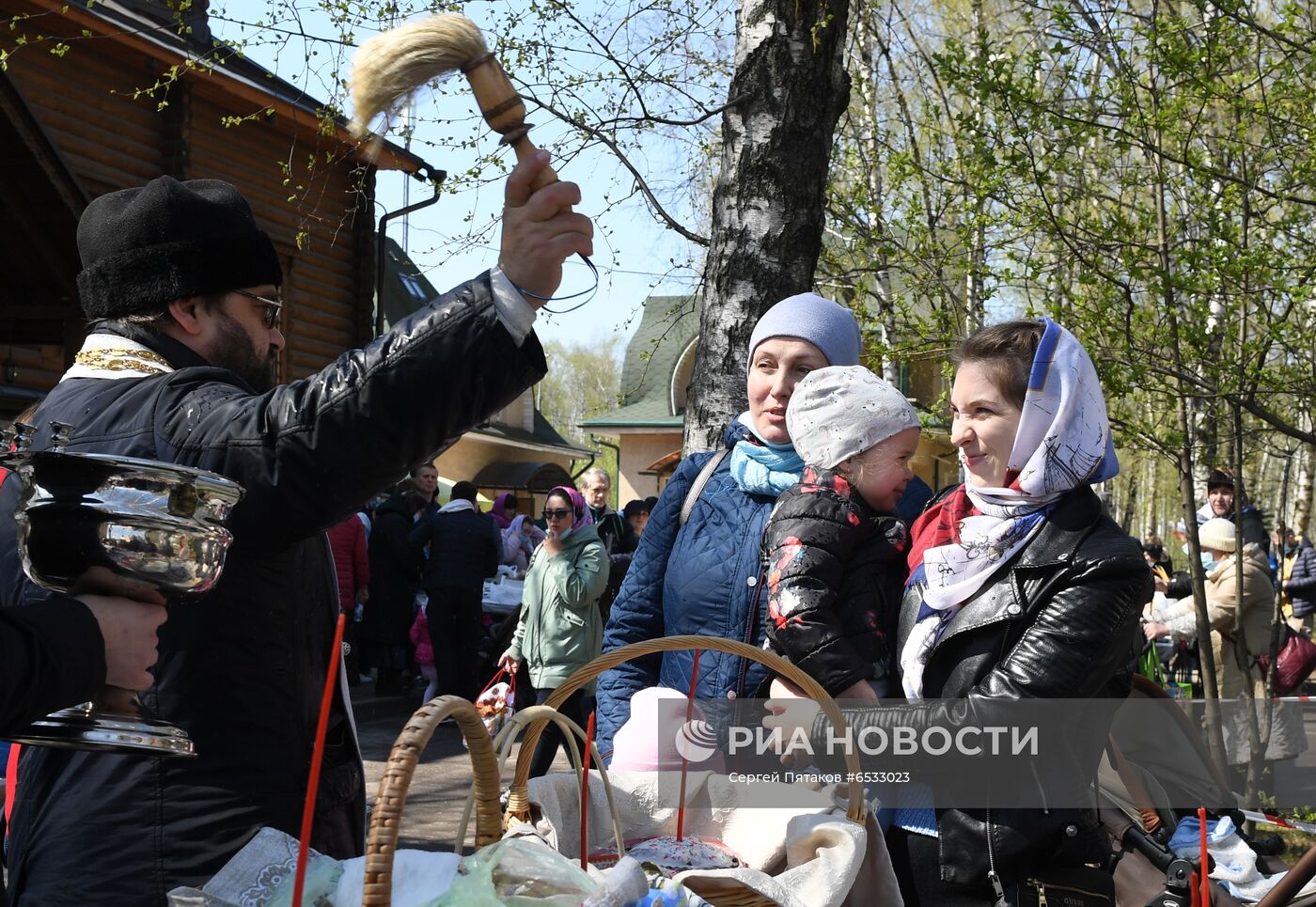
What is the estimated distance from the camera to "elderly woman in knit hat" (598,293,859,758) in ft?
9.41

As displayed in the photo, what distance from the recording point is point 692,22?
7.12 meters

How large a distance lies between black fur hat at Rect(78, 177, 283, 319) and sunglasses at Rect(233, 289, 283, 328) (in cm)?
4

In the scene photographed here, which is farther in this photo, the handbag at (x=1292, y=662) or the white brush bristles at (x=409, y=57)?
the handbag at (x=1292, y=662)

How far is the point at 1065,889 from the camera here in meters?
2.32

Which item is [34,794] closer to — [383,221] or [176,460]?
[176,460]

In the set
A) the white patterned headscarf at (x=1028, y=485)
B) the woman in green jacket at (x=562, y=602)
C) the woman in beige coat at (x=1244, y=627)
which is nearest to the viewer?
the white patterned headscarf at (x=1028, y=485)

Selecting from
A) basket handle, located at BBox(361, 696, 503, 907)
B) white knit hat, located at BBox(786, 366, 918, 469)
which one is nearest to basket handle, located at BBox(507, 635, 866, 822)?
basket handle, located at BBox(361, 696, 503, 907)

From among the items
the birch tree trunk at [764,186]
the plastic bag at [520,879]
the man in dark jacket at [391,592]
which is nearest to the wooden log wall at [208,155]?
the man in dark jacket at [391,592]

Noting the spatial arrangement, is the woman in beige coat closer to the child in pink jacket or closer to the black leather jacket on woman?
the black leather jacket on woman

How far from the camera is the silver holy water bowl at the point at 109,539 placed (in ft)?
4.81

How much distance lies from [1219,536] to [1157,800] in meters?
7.65

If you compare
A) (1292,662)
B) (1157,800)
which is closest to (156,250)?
(1157,800)

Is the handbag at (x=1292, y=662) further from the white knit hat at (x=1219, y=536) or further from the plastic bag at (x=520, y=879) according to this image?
the plastic bag at (x=520, y=879)

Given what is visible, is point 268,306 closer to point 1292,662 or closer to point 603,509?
point 1292,662
